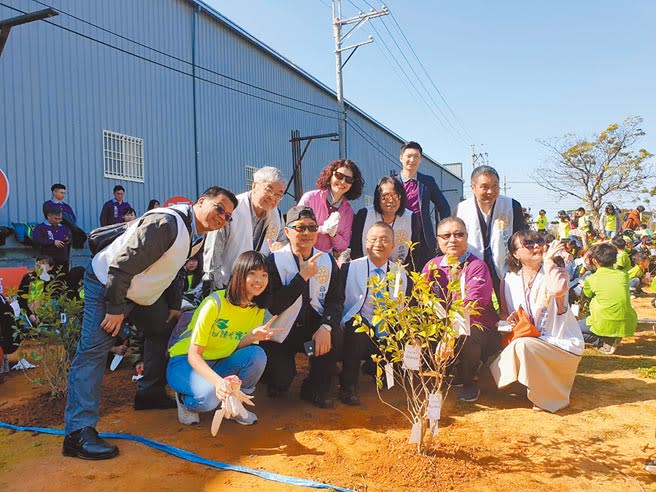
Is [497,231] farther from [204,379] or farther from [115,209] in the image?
[115,209]

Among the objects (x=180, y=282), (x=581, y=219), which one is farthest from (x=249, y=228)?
(x=581, y=219)

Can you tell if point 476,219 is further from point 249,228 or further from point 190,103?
point 190,103

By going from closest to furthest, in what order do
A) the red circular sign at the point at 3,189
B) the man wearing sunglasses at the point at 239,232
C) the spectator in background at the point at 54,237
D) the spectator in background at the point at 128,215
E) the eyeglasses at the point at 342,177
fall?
1. the man wearing sunglasses at the point at 239,232
2. the eyeglasses at the point at 342,177
3. the red circular sign at the point at 3,189
4. the spectator in background at the point at 54,237
5. the spectator in background at the point at 128,215

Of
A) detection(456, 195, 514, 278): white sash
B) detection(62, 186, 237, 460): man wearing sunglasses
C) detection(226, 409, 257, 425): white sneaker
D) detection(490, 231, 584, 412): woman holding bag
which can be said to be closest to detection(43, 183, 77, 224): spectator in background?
detection(62, 186, 237, 460): man wearing sunglasses

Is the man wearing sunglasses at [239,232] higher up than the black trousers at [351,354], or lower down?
higher up

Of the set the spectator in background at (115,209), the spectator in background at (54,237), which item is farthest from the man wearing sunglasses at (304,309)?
the spectator in background at (115,209)

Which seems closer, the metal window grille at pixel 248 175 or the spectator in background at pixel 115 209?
the spectator in background at pixel 115 209

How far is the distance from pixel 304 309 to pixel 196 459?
1406mm

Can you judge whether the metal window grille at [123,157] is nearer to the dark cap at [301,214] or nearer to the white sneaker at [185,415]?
the dark cap at [301,214]

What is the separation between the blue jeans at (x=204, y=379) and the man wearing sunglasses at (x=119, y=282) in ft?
1.50

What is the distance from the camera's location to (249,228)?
3760 mm

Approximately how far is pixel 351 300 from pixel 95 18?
8622 mm

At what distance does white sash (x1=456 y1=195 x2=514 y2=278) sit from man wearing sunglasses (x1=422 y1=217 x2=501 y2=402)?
0.51m

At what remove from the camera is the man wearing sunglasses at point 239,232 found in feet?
12.0
